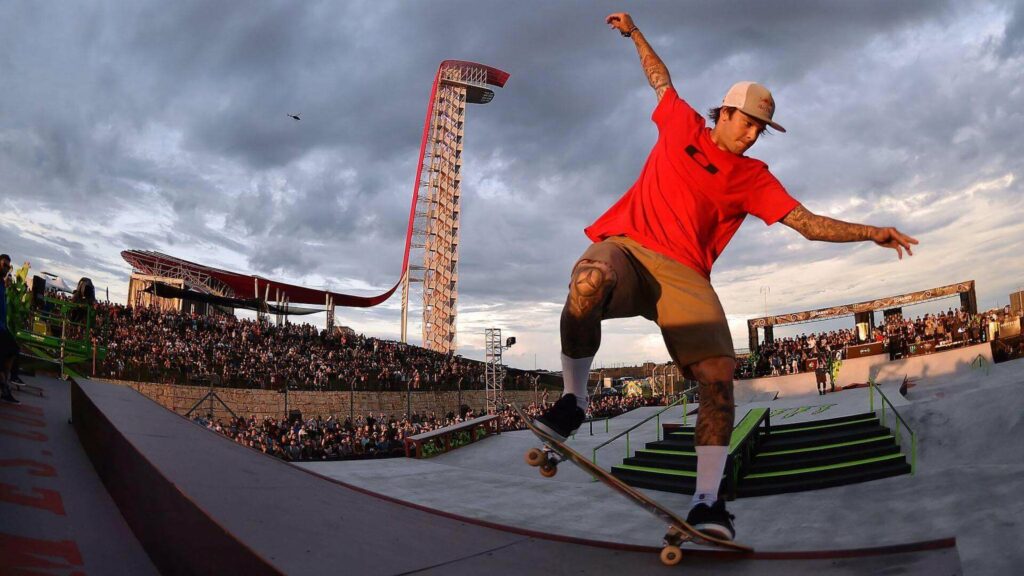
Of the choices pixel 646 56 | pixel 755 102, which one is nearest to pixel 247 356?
pixel 646 56

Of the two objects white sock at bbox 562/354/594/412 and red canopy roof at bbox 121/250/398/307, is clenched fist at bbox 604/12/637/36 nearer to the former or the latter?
white sock at bbox 562/354/594/412

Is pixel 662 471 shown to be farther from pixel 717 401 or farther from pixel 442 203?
pixel 442 203

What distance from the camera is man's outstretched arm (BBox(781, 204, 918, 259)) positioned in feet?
8.29

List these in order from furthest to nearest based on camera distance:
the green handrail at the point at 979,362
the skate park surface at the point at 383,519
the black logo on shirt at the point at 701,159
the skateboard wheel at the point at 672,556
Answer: the green handrail at the point at 979,362 < the black logo on shirt at the point at 701,159 < the skateboard wheel at the point at 672,556 < the skate park surface at the point at 383,519

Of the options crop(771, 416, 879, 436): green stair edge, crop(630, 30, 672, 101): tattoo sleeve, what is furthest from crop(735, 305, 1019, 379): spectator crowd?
crop(630, 30, 672, 101): tattoo sleeve

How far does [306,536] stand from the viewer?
2201 millimetres

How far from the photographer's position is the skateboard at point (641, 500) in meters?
2.58

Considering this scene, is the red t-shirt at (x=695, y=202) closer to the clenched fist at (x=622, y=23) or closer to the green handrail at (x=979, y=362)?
the clenched fist at (x=622, y=23)

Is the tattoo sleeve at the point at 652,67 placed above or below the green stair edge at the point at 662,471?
above

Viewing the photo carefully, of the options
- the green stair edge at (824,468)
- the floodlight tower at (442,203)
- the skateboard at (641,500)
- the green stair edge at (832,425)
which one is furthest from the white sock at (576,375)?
the floodlight tower at (442,203)

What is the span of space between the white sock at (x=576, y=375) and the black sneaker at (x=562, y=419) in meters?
0.03

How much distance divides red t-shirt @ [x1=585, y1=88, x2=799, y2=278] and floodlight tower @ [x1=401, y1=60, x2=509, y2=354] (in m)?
43.8

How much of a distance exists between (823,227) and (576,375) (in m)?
1.36

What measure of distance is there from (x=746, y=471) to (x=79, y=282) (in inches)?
411
